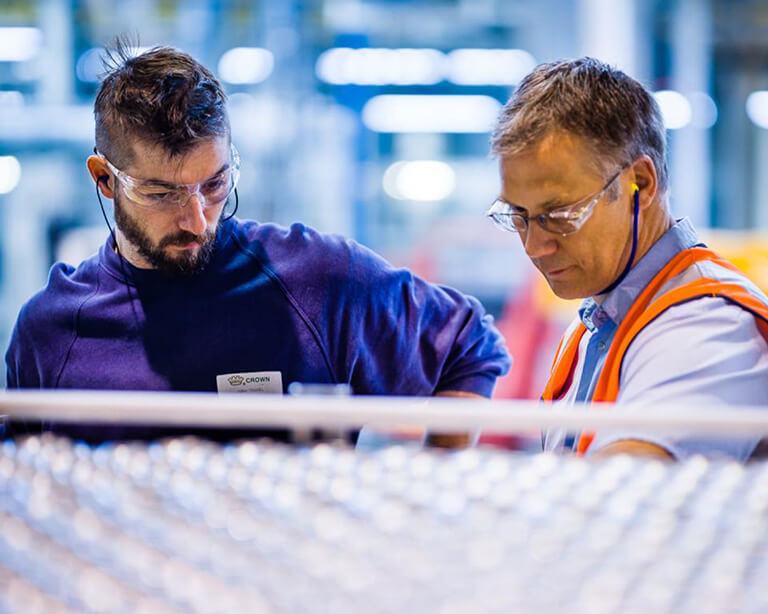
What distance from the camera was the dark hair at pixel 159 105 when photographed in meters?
1.47

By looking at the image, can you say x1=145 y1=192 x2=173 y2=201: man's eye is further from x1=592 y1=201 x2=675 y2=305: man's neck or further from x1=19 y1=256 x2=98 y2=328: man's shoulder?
x1=592 y1=201 x2=675 y2=305: man's neck

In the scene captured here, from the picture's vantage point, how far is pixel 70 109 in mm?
5891

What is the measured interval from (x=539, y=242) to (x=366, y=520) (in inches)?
37.4

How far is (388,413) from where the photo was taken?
20.5 inches

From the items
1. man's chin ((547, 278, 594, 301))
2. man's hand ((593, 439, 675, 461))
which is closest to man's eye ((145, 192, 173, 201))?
man's chin ((547, 278, 594, 301))

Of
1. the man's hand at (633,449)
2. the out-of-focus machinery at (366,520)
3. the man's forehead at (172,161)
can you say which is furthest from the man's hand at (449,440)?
the out-of-focus machinery at (366,520)

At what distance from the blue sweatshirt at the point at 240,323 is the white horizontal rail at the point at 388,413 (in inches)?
38.9

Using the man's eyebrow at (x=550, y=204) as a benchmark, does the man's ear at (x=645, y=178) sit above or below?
above

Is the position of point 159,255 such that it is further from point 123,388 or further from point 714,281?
point 714,281

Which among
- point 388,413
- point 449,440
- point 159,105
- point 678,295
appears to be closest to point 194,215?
point 159,105

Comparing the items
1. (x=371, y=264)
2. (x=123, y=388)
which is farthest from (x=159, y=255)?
(x=371, y=264)

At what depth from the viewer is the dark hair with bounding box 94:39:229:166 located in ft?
4.83

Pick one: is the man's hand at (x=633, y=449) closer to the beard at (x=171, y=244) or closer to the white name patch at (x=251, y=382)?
the white name patch at (x=251, y=382)

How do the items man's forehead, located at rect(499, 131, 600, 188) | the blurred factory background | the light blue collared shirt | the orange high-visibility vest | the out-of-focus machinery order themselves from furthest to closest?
1. the blurred factory background
2. man's forehead, located at rect(499, 131, 600, 188)
3. the orange high-visibility vest
4. the light blue collared shirt
5. the out-of-focus machinery
